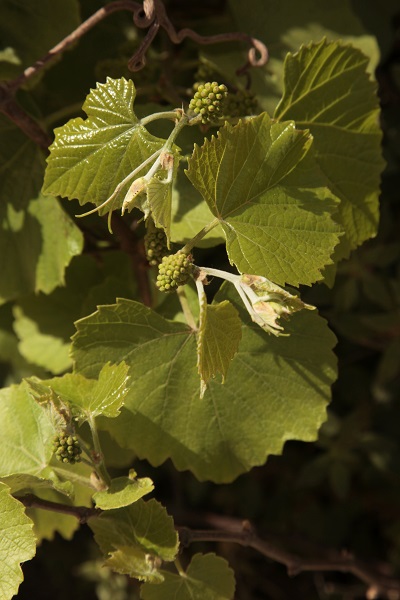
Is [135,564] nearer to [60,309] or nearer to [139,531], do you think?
[139,531]

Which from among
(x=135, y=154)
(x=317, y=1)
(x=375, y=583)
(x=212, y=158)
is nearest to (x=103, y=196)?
(x=135, y=154)

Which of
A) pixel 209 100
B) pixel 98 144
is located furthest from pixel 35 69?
pixel 209 100

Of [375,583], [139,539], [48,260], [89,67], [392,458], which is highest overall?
[89,67]

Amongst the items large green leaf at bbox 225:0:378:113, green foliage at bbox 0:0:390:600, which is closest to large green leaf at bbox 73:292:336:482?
green foliage at bbox 0:0:390:600

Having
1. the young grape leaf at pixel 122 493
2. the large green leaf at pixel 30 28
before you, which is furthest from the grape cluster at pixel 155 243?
the large green leaf at pixel 30 28

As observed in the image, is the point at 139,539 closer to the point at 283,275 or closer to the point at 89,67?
the point at 283,275
